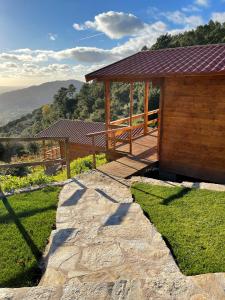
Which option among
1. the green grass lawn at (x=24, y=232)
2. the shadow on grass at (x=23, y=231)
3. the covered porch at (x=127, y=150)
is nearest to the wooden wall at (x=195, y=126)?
the covered porch at (x=127, y=150)

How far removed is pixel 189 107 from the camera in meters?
7.18

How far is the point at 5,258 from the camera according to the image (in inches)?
145

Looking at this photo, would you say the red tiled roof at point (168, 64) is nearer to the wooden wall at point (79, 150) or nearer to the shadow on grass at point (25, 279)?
the shadow on grass at point (25, 279)

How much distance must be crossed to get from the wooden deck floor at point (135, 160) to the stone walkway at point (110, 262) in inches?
81.3

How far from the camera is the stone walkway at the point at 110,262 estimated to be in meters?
2.82

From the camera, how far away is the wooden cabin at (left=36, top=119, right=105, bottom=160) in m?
20.5

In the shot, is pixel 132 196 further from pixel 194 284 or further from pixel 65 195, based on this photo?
pixel 194 284

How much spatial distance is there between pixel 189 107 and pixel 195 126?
1.79 feet

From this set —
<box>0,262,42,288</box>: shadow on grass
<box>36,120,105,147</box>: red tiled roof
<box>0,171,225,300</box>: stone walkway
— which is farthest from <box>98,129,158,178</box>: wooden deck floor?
<box>36,120,105,147</box>: red tiled roof

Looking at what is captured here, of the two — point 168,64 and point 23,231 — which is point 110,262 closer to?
point 23,231

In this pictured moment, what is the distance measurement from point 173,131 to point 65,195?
148 inches

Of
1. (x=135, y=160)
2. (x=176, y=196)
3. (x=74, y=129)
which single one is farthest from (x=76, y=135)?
(x=176, y=196)

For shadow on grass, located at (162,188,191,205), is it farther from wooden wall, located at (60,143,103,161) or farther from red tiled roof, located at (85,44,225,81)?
wooden wall, located at (60,143,103,161)

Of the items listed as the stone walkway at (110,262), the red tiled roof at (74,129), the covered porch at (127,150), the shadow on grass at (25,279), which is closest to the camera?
the stone walkway at (110,262)
